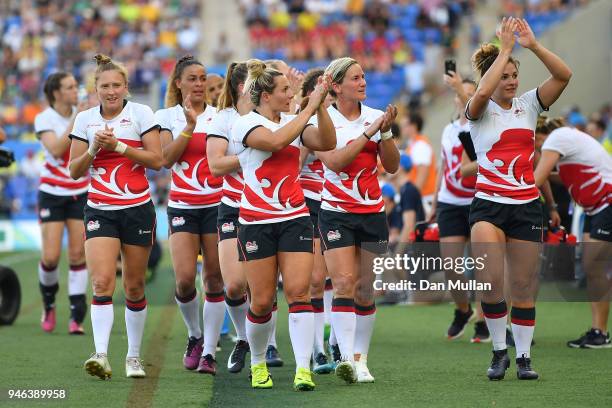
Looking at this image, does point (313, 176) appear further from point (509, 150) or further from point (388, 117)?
point (509, 150)

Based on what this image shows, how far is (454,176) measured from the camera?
10156 millimetres

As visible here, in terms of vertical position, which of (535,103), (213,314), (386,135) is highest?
(535,103)

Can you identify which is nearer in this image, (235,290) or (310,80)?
(235,290)

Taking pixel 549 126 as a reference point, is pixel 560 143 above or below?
below

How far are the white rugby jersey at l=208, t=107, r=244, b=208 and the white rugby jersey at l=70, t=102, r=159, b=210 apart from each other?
459 mm

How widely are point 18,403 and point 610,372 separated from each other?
4.19 m

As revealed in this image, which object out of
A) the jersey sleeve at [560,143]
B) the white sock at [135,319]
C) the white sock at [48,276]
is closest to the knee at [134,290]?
the white sock at [135,319]

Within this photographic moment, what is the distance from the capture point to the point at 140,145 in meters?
8.44

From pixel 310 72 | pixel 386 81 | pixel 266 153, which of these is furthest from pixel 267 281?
pixel 386 81

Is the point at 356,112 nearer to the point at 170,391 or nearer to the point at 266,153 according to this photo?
the point at 266,153

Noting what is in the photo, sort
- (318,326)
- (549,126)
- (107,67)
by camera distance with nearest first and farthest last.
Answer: (107,67) < (318,326) < (549,126)

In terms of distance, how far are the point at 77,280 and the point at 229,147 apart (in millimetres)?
3313

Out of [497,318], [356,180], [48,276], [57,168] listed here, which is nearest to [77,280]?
[48,276]

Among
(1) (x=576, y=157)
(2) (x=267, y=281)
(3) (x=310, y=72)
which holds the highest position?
(3) (x=310, y=72)
